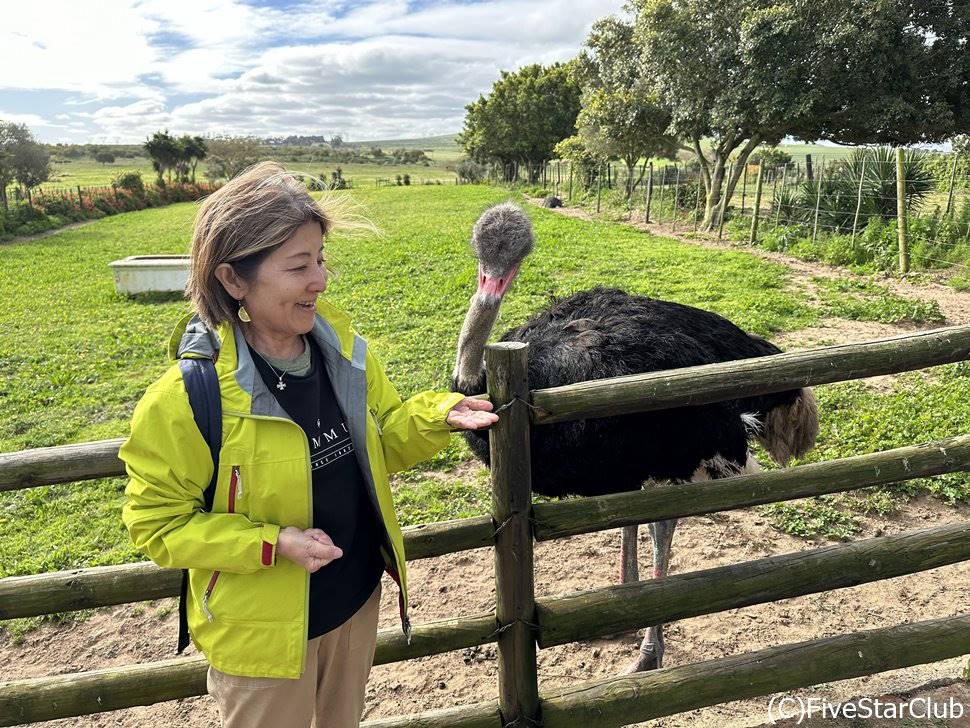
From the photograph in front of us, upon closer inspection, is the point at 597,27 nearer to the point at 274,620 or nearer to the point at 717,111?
the point at 717,111

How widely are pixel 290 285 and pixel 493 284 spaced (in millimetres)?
1496

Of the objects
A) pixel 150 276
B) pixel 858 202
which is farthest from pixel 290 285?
pixel 858 202

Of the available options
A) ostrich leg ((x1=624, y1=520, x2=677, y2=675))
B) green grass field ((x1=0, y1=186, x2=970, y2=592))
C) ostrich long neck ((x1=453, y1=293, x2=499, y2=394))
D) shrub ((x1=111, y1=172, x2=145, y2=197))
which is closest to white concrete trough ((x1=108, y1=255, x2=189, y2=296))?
green grass field ((x1=0, y1=186, x2=970, y2=592))

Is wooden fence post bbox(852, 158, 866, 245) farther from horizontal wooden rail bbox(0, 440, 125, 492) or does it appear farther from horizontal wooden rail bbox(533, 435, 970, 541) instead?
horizontal wooden rail bbox(0, 440, 125, 492)

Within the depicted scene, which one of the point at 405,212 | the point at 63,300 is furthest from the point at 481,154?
the point at 63,300

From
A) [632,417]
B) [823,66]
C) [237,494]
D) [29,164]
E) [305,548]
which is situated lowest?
[632,417]

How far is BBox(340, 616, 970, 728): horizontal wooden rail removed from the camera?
7.47ft

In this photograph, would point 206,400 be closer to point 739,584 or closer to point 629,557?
point 739,584

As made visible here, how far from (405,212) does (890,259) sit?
18.9m

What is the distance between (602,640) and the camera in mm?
3258

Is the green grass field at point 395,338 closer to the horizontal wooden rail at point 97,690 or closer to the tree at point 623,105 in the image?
the horizontal wooden rail at point 97,690

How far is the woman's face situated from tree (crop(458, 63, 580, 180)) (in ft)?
144

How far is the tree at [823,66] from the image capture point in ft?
41.4

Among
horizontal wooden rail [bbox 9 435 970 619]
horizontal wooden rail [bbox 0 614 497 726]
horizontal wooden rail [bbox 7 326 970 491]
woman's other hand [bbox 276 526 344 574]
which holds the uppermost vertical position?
horizontal wooden rail [bbox 7 326 970 491]
